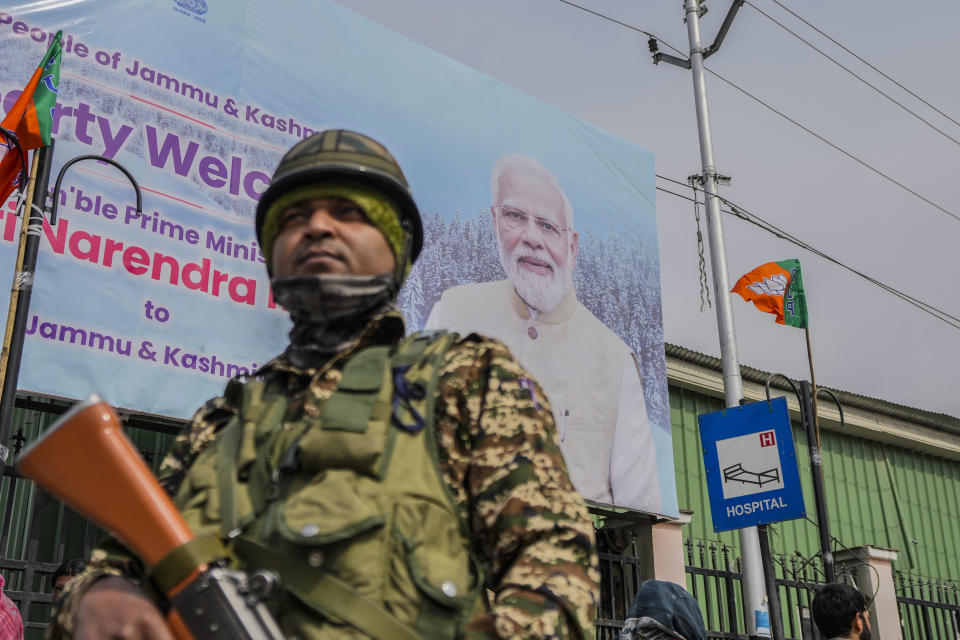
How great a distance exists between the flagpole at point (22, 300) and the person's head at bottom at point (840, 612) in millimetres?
3940

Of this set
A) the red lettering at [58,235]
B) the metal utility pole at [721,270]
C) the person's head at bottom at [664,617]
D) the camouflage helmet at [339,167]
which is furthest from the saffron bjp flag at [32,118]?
the metal utility pole at [721,270]

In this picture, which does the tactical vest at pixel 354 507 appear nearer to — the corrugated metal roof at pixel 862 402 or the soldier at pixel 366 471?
the soldier at pixel 366 471

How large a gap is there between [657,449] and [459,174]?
3303mm

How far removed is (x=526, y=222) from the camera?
933 centimetres

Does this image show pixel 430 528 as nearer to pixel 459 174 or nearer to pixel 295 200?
pixel 295 200

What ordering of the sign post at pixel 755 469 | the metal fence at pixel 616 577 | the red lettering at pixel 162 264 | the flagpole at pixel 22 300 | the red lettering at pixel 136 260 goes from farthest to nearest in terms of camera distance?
the metal fence at pixel 616 577, the sign post at pixel 755 469, the red lettering at pixel 162 264, the red lettering at pixel 136 260, the flagpole at pixel 22 300

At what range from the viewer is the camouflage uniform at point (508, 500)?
143 cm

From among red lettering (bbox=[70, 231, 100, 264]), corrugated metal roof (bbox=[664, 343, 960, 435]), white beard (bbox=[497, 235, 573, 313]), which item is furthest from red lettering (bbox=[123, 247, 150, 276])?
corrugated metal roof (bbox=[664, 343, 960, 435])

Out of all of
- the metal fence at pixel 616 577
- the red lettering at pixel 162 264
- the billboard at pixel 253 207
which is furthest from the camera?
the metal fence at pixel 616 577

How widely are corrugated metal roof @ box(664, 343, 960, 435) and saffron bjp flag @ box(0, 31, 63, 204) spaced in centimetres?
837

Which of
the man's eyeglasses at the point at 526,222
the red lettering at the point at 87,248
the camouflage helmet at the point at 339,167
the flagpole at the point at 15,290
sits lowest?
the camouflage helmet at the point at 339,167

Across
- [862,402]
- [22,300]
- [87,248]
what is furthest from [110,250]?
[862,402]

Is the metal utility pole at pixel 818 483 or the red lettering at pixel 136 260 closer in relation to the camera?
the red lettering at pixel 136 260

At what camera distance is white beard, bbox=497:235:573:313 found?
9102 millimetres
